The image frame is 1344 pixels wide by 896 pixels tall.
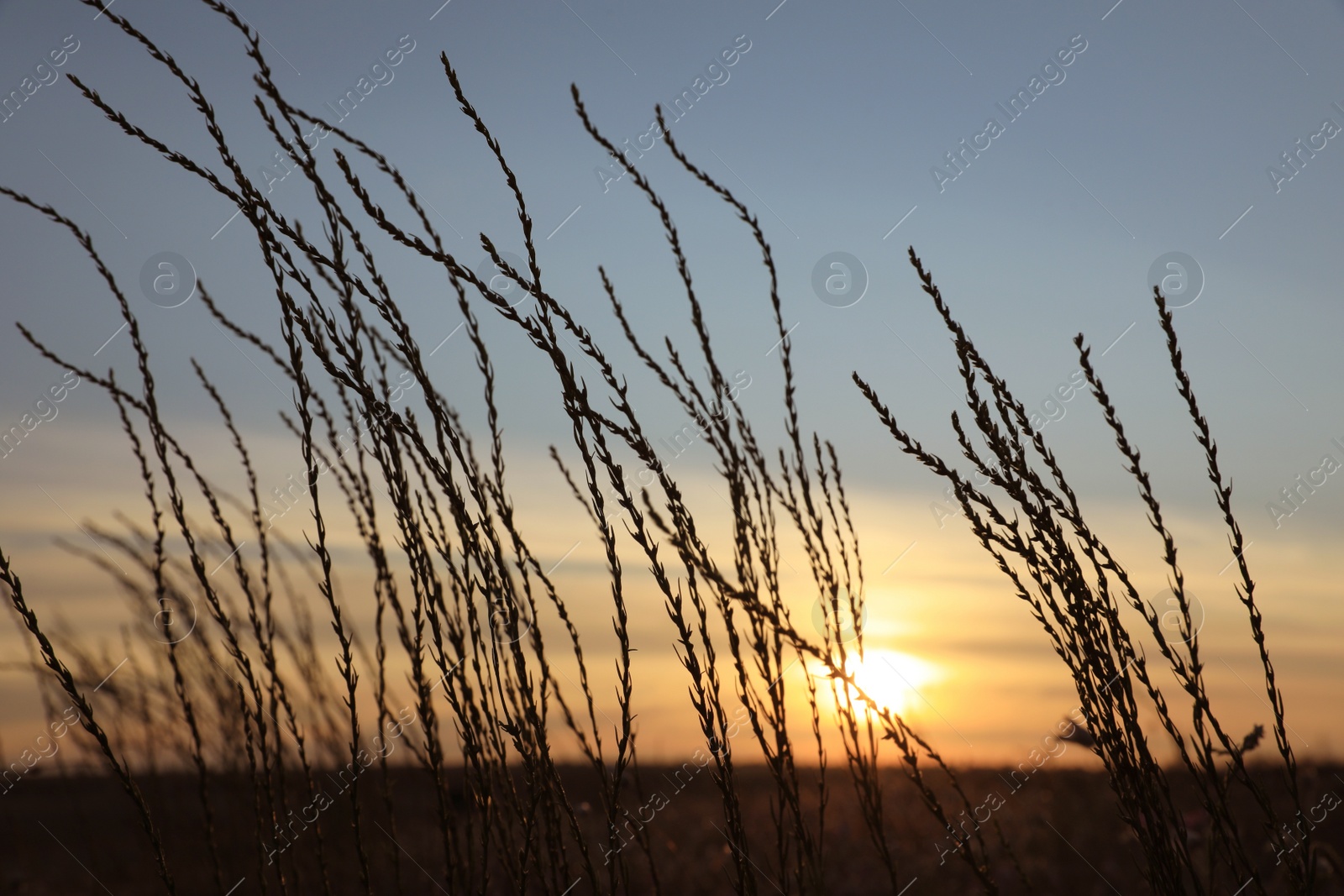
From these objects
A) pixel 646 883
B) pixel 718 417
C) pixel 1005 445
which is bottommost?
pixel 646 883

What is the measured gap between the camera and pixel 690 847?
6.71 meters

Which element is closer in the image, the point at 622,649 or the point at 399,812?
the point at 622,649

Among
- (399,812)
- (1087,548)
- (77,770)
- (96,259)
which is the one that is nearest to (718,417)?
(1087,548)

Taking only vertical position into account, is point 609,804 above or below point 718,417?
below

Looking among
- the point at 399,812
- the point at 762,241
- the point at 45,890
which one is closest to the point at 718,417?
the point at 762,241

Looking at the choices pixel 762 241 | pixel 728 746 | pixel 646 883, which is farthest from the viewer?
pixel 646 883

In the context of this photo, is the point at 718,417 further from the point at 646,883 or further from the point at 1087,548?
the point at 646,883

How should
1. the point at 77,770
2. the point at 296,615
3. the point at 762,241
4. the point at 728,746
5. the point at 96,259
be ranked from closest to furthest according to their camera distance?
the point at 728,746, the point at 96,259, the point at 762,241, the point at 296,615, the point at 77,770

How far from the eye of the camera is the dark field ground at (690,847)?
152 inches

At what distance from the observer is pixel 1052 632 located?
146 cm

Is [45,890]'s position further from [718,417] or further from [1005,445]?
[1005,445]

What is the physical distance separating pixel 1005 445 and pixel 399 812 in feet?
34.0

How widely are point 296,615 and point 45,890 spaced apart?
4.56m

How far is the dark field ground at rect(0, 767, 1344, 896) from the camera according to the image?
3855 mm
